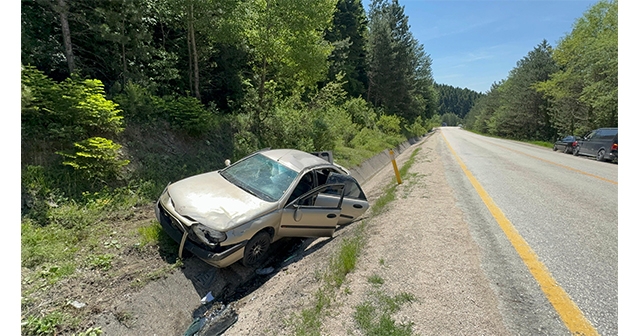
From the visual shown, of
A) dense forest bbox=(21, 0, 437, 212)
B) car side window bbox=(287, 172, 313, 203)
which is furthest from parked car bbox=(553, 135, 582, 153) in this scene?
car side window bbox=(287, 172, 313, 203)

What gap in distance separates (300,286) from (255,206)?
1.50m

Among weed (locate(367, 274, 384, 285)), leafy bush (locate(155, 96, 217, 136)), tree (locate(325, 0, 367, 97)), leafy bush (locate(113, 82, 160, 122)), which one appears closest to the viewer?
weed (locate(367, 274, 384, 285))

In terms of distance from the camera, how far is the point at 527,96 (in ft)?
151

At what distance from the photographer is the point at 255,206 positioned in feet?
14.9

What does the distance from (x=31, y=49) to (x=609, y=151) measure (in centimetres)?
2523

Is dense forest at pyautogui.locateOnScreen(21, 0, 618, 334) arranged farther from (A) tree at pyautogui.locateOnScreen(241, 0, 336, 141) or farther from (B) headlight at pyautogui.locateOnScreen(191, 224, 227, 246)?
(B) headlight at pyautogui.locateOnScreen(191, 224, 227, 246)

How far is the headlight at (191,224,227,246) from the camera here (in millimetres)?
3936

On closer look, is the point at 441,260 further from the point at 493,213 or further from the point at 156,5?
the point at 156,5

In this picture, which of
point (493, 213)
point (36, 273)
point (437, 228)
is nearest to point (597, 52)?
point (493, 213)

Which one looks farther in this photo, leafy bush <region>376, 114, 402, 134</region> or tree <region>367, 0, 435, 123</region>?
tree <region>367, 0, 435, 123</region>

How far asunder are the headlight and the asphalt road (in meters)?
3.37

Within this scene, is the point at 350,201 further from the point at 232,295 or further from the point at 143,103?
the point at 143,103

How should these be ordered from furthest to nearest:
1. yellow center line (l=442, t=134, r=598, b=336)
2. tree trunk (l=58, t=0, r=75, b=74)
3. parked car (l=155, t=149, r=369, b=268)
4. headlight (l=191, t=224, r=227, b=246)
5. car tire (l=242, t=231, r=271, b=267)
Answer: tree trunk (l=58, t=0, r=75, b=74), car tire (l=242, t=231, r=271, b=267), parked car (l=155, t=149, r=369, b=268), headlight (l=191, t=224, r=227, b=246), yellow center line (l=442, t=134, r=598, b=336)

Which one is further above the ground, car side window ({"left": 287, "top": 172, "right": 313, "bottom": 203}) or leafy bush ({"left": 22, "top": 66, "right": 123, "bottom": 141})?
leafy bush ({"left": 22, "top": 66, "right": 123, "bottom": 141})
